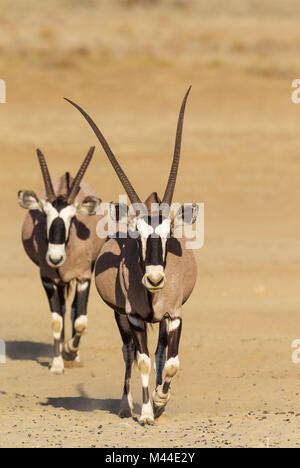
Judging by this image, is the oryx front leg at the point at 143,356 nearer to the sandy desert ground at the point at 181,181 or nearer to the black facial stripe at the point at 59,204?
the sandy desert ground at the point at 181,181

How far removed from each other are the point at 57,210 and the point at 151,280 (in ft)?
10.2

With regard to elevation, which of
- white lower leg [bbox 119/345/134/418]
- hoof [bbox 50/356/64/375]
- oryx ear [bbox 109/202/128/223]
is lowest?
hoof [bbox 50/356/64/375]

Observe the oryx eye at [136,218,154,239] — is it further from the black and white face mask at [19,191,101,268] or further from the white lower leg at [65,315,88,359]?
the white lower leg at [65,315,88,359]

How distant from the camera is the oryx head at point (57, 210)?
10625 millimetres

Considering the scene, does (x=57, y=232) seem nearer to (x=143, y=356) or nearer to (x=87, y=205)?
(x=87, y=205)

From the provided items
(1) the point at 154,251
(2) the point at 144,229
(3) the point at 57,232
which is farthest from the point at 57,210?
(1) the point at 154,251

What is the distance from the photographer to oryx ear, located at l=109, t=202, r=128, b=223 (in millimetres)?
8406

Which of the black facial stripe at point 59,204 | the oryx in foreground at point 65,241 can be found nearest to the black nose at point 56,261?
the oryx in foreground at point 65,241

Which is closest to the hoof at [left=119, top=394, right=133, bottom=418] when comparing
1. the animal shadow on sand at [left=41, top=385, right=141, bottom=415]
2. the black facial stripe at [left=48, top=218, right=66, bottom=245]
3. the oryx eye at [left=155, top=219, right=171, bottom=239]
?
the animal shadow on sand at [left=41, top=385, right=141, bottom=415]

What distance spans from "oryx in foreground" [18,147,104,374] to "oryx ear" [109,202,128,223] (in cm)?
Answer: 231

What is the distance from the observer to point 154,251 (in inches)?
312

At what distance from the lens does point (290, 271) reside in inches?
664
